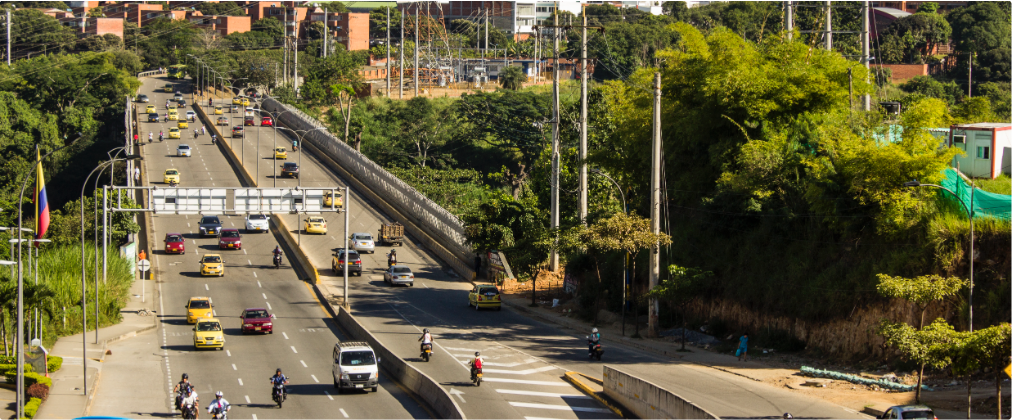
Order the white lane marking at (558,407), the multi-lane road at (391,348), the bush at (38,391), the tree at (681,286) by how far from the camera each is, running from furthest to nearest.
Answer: the tree at (681,286) < the bush at (38,391) < the multi-lane road at (391,348) < the white lane marking at (558,407)

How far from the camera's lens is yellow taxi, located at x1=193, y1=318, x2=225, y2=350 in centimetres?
3822

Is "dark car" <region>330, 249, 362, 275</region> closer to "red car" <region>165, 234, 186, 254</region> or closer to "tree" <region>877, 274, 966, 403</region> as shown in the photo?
"red car" <region>165, 234, 186, 254</region>

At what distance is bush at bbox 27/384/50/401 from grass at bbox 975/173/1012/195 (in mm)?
34155

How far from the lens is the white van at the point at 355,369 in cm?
3027

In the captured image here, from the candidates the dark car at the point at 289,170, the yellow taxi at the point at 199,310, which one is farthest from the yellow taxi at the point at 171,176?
the yellow taxi at the point at 199,310

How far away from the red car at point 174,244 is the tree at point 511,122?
5682 cm

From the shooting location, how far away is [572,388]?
1214 inches

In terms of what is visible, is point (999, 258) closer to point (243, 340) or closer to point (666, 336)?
point (666, 336)

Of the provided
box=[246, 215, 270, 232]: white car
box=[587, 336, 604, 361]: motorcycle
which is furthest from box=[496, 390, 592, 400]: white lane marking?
box=[246, 215, 270, 232]: white car

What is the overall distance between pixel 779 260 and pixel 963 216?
754 centimetres

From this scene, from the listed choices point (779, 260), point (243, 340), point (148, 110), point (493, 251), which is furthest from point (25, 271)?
point (148, 110)

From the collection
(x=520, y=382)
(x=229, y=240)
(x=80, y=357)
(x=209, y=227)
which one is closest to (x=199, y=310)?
(x=80, y=357)

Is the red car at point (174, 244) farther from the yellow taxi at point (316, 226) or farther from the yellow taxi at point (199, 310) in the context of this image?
the yellow taxi at point (199, 310)

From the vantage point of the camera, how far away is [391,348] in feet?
124
